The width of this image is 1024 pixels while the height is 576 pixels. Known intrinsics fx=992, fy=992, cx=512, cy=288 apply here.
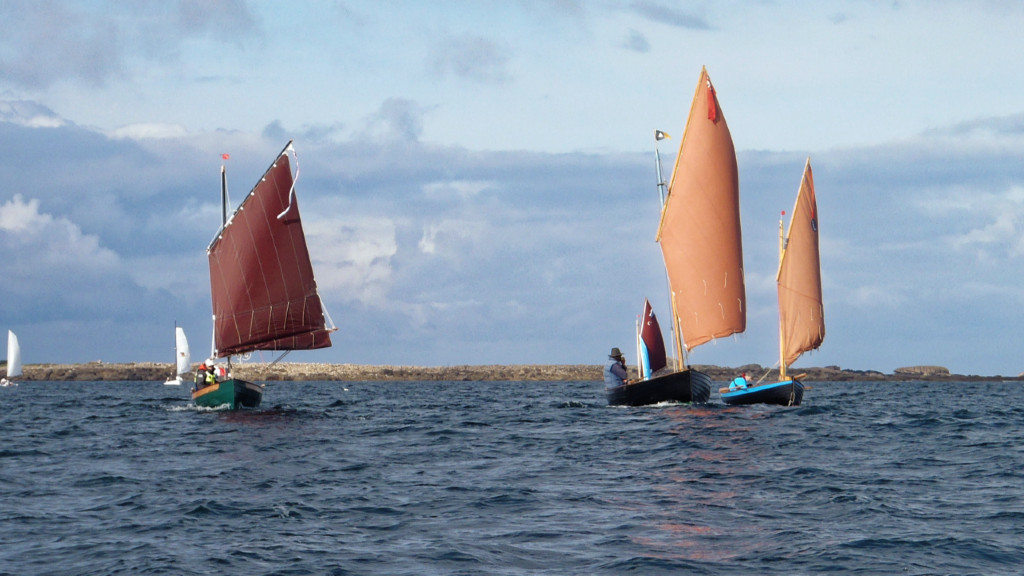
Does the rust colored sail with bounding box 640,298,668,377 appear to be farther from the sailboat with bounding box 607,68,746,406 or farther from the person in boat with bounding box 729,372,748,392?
the person in boat with bounding box 729,372,748,392

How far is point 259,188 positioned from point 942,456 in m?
29.9

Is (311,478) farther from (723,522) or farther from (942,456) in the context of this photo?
(942,456)

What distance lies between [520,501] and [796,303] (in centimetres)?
3132

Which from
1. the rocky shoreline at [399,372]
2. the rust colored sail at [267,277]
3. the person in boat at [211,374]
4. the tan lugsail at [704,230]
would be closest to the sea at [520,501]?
the tan lugsail at [704,230]

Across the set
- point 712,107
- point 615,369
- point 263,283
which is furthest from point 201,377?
point 712,107

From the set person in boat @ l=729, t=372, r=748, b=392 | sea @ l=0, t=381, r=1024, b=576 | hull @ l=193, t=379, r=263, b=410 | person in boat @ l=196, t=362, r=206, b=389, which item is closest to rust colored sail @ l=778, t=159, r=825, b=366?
person in boat @ l=729, t=372, r=748, b=392

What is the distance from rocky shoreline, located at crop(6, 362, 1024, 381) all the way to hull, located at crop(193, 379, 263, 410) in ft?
295

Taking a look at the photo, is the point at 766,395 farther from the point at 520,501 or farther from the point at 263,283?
the point at 520,501

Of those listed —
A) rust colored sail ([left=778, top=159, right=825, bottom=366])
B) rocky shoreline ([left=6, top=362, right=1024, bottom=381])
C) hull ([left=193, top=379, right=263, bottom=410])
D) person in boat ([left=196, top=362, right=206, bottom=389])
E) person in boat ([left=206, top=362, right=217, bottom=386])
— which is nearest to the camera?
rust colored sail ([left=778, top=159, right=825, bottom=366])

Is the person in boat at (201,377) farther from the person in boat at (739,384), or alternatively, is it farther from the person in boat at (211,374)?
the person in boat at (739,384)

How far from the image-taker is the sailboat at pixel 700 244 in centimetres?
4391

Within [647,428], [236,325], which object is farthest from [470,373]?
[647,428]

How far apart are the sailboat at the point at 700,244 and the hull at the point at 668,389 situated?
0.15 ft

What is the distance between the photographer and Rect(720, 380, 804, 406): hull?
1772 inches
